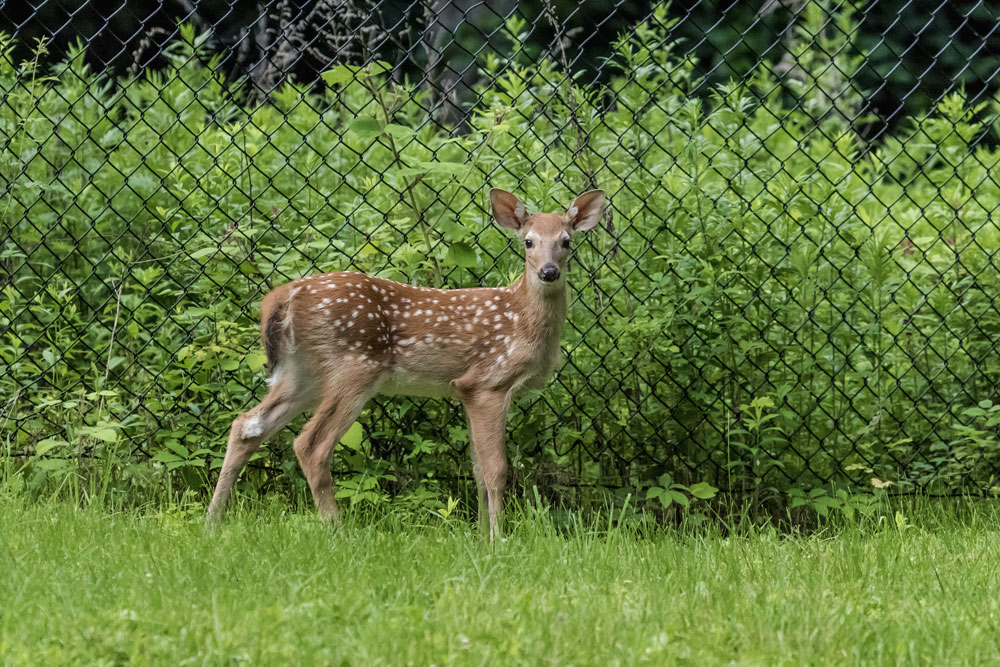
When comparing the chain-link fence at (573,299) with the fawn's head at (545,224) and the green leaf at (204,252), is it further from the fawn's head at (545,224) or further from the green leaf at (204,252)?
the fawn's head at (545,224)

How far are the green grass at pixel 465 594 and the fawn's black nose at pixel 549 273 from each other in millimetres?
751

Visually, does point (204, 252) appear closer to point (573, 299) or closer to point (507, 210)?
point (507, 210)

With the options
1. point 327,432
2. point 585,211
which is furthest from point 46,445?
point 585,211

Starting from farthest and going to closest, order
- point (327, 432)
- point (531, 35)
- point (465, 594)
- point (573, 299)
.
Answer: point (531, 35) → point (573, 299) → point (327, 432) → point (465, 594)

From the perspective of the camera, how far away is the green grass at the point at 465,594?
8.39 ft

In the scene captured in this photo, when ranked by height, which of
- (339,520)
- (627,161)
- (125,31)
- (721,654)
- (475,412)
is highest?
(125,31)

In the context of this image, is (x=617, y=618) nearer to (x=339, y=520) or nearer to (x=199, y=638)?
(x=199, y=638)

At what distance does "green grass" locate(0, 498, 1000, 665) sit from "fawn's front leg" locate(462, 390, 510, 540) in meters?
0.16

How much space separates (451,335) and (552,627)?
1.46 meters

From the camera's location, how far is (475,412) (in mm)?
3945

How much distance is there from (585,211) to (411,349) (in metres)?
0.74

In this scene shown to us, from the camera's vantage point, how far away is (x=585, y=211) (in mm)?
4098

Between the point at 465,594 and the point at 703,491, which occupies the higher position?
the point at 703,491

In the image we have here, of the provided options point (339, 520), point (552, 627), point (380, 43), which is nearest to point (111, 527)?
point (339, 520)
